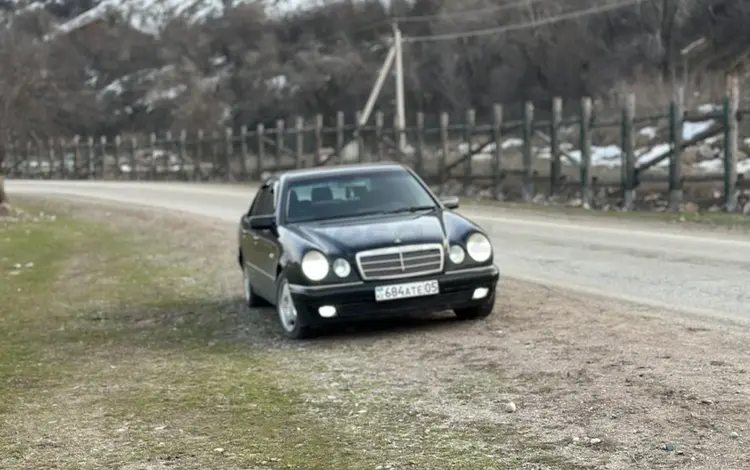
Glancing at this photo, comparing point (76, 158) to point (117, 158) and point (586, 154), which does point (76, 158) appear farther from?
point (586, 154)

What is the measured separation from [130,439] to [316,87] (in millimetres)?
70990

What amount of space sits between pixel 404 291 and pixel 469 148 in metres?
20.6

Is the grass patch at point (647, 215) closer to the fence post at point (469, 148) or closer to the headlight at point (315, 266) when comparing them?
the fence post at point (469, 148)

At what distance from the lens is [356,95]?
73500mm

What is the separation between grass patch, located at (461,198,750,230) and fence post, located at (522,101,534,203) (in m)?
0.99

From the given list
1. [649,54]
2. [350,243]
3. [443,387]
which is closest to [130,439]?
[443,387]

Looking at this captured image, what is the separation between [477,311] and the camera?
905 centimetres

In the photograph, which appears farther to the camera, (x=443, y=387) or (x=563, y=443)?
(x=443, y=387)

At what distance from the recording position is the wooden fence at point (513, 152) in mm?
21531

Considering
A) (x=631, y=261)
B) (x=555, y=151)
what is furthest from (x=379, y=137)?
(x=631, y=261)

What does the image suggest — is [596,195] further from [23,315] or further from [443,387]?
[443,387]

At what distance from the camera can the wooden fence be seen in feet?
70.6

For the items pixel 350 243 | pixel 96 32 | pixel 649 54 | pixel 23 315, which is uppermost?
pixel 96 32

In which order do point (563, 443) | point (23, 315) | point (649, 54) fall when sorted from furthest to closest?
point (649, 54), point (23, 315), point (563, 443)
